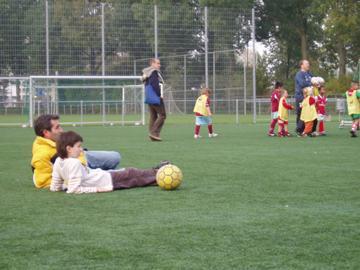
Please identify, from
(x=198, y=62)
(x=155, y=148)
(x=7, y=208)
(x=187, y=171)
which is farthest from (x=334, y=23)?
(x=7, y=208)

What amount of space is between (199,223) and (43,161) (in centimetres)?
305

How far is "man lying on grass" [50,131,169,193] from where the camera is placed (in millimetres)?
7707

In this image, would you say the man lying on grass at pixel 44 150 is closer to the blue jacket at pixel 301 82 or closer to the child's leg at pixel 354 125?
the child's leg at pixel 354 125

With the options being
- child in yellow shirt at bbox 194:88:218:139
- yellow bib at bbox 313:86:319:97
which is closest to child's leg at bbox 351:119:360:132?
yellow bib at bbox 313:86:319:97

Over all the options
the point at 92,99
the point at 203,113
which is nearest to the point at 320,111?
the point at 203,113

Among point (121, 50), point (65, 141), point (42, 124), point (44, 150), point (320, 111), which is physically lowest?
point (44, 150)

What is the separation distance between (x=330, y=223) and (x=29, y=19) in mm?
26524

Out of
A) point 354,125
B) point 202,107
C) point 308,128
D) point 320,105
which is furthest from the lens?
point 320,105

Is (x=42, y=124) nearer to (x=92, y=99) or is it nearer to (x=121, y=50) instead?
(x=121, y=50)

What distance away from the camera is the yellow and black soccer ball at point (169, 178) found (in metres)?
7.83

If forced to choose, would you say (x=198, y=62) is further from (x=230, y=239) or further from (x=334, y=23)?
(x=230, y=239)

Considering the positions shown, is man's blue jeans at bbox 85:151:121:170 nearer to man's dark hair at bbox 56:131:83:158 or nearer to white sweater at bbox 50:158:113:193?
white sweater at bbox 50:158:113:193

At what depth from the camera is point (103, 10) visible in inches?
1260

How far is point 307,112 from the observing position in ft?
63.9
